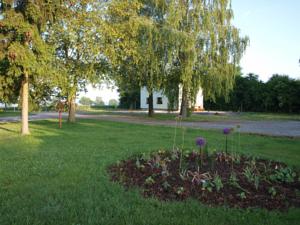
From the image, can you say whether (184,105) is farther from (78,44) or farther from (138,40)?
(78,44)

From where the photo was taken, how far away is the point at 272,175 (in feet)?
16.4

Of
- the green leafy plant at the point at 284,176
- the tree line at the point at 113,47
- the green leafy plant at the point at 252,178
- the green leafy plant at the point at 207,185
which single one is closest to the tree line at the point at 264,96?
the tree line at the point at 113,47

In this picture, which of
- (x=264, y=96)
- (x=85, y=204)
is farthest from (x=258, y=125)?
(x=264, y=96)

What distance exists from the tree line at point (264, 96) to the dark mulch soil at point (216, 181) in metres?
27.5

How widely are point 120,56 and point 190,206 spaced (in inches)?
548

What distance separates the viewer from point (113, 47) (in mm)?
15891

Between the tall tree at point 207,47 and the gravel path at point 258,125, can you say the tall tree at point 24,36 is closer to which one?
the gravel path at point 258,125

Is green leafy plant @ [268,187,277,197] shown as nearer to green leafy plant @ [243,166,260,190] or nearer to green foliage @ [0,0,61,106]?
green leafy plant @ [243,166,260,190]

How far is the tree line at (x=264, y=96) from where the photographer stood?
36.5 meters

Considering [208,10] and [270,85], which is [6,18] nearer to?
[208,10]

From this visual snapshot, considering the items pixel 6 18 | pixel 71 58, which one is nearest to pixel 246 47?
pixel 71 58

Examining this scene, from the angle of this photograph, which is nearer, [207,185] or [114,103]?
[207,185]

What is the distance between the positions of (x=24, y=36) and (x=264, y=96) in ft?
113

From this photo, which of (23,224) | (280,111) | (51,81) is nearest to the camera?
(23,224)
